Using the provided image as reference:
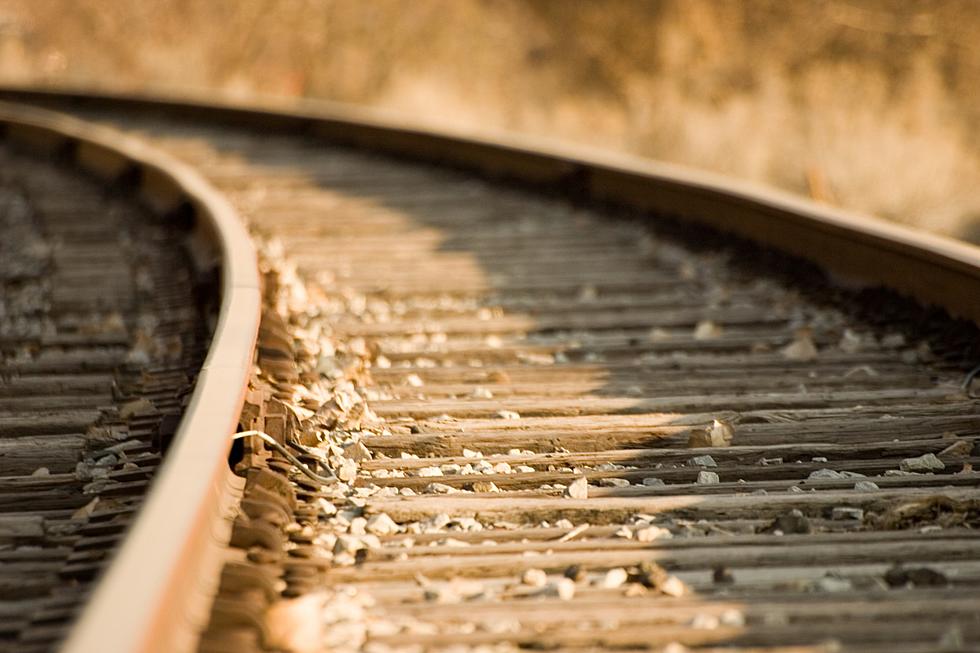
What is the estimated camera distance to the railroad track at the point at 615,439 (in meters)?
2.22

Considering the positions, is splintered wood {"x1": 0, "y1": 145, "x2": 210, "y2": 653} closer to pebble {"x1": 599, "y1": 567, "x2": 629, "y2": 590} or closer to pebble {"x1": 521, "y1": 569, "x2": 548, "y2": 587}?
pebble {"x1": 521, "y1": 569, "x2": 548, "y2": 587}

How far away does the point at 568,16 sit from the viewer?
20.1 m

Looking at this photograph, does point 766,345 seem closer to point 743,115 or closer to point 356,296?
point 356,296

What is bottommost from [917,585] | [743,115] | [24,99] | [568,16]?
[917,585]

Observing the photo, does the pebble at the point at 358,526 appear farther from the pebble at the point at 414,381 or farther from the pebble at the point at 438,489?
the pebble at the point at 414,381

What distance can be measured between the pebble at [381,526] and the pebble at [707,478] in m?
0.73

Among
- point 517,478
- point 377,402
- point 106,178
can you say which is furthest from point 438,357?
point 106,178

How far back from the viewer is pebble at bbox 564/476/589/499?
283 cm

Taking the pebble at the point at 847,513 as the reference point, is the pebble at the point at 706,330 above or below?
above

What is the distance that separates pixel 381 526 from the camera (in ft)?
8.62

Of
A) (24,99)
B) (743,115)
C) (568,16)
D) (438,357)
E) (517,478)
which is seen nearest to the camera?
(517,478)

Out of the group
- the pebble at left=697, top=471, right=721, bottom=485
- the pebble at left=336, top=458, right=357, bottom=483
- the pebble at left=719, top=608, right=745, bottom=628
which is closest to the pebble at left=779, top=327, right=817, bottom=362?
the pebble at left=697, top=471, right=721, bottom=485

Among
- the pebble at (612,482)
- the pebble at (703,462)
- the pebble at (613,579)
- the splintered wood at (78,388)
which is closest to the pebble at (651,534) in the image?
the pebble at (613,579)

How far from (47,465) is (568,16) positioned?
18.0m
